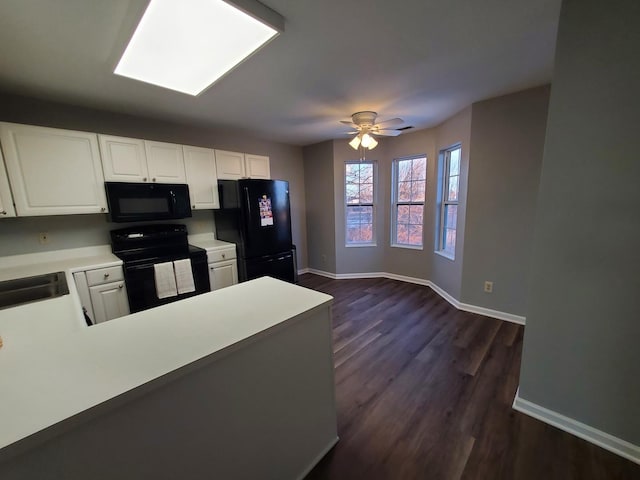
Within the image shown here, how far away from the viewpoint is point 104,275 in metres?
2.28

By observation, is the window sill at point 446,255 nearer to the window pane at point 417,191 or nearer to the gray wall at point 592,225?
the window pane at point 417,191

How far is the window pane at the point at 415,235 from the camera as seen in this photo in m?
4.08

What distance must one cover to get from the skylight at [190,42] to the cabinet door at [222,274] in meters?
1.88

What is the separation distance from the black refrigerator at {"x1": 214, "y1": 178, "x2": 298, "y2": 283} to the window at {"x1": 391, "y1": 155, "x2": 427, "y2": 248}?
187cm

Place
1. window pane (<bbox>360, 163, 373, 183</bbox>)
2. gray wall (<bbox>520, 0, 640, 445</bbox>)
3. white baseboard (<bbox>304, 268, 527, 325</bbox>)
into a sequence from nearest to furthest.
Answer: gray wall (<bbox>520, 0, 640, 445</bbox>) < white baseboard (<bbox>304, 268, 527, 325</bbox>) < window pane (<bbox>360, 163, 373, 183</bbox>)

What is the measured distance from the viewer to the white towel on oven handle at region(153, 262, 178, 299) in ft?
8.36

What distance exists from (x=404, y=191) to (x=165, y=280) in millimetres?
3567

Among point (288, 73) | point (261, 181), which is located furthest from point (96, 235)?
point (288, 73)

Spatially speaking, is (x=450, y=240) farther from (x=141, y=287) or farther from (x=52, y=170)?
(x=52, y=170)

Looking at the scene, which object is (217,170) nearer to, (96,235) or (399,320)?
(96,235)

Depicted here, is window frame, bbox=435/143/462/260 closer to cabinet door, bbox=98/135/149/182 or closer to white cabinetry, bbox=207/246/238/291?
white cabinetry, bbox=207/246/238/291

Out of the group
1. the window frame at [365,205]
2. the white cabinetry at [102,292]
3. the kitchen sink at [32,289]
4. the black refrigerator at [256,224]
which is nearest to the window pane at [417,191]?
the window frame at [365,205]

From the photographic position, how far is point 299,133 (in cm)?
372

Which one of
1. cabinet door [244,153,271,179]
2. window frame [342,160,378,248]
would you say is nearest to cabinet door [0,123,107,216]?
cabinet door [244,153,271,179]
